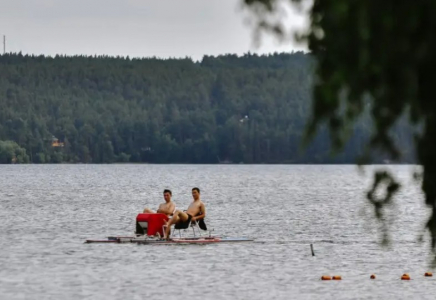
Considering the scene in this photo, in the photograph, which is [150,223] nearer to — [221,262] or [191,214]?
[191,214]

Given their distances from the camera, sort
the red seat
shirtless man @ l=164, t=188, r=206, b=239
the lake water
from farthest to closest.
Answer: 1. the red seat
2. shirtless man @ l=164, t=188, r=206, b=239
3. the lake water

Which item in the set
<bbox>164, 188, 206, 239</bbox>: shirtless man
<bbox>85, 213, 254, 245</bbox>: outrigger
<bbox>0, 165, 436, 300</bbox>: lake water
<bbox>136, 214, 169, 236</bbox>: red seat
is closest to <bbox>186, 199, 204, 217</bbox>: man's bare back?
<bbox>164, 188, 206, 239</bbox>: shirtless man

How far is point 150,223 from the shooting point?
29.7 metres

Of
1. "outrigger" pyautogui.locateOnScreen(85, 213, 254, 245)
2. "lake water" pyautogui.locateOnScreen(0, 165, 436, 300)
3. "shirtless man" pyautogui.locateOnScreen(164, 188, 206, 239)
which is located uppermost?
"shirtless man" pyautogui.locateOnScreen(164, 188, 206, 239)

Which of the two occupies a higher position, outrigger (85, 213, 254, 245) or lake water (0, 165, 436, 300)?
outrigger (85, 213, 254, 245)

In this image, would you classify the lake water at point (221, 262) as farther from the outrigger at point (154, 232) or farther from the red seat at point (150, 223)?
the red seat at point (150, 223)

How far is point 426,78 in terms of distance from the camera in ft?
25.5

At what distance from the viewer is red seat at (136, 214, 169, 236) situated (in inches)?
1146

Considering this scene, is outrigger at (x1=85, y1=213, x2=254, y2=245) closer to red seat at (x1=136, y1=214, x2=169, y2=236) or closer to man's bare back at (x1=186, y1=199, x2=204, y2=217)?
red seat at (x1=136, y1=214, x2=169, y2=236)

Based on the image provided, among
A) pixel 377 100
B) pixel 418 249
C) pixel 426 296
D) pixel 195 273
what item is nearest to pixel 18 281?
pixel 195 273

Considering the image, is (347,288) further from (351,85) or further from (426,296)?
(351,85)

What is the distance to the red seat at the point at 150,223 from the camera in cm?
2911

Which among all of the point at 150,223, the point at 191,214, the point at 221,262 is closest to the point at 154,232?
the point at 150,223

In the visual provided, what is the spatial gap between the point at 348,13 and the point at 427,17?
545mm
